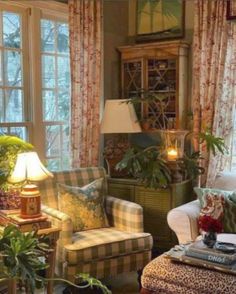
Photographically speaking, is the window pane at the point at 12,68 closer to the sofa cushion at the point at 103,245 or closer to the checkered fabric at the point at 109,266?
the sofa cushion at the point at 103,245

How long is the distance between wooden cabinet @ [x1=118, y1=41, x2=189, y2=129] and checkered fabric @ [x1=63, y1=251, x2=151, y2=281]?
152cm

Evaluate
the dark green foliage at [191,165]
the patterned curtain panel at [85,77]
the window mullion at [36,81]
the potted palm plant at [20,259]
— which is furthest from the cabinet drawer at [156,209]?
the potted palm plant at [20,259]

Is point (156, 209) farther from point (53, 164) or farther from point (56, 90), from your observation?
point (56, 90)

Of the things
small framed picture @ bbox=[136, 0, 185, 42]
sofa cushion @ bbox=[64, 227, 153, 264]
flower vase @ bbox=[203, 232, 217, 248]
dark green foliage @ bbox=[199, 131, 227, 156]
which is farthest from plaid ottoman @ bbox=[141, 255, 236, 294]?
small framed picture @ bbox=[136, 0, 185, 42]

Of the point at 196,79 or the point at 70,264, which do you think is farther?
the point at 196,79

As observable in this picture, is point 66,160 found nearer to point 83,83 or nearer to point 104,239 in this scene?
point 83,83

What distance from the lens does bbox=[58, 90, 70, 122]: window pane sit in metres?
4.05

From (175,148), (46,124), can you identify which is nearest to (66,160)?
(46,124)

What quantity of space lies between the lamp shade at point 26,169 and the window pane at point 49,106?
1.17 metres

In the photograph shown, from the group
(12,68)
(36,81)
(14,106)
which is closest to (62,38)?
(36,81)

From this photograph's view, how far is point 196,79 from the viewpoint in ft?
13.1

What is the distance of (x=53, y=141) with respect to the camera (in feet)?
13.2

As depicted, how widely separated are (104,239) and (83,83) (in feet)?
5.36

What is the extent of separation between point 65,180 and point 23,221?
2.84 ft
